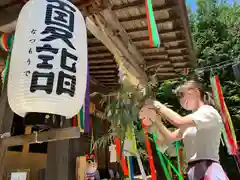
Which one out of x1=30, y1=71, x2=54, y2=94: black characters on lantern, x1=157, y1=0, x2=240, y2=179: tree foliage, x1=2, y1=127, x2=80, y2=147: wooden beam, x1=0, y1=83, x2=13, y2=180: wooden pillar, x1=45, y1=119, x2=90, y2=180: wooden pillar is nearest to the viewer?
x1=30, y1=71, x2=54, y2=94: black characters on lantern

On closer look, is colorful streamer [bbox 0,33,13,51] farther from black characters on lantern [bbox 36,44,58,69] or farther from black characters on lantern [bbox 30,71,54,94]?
black characters on lantern [bbox 30,71,54,94]

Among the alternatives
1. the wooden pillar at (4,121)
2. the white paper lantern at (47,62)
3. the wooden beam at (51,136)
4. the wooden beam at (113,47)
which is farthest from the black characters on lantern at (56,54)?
the wooden beam at (113,47)

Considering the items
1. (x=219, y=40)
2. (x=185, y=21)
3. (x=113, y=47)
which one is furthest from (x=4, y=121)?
(x=219, y=40)

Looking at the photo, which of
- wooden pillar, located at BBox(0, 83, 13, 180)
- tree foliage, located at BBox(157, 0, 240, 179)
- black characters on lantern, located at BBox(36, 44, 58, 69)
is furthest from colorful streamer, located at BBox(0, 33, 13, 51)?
tree foliage, located at BBox(157, 0, 240, 179)

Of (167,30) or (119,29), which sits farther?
(167,30)

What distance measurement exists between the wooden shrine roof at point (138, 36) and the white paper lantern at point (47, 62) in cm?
77

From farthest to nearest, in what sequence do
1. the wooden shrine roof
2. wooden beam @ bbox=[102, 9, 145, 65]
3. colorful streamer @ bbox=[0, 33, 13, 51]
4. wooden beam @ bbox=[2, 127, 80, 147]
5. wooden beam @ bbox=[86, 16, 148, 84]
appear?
1. wooden beam @ bbox=[102, 9, 145, 65]
2. wooden beam @ bbox=[86, 16, 148, 84]
3. the wooden shrine roof
4. colorful streamer @ bbox=[0, 33, 13, 51]
5. wooden beam @ bbox=[2, 127, 80, 147]

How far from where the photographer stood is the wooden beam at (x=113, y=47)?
3338 mm

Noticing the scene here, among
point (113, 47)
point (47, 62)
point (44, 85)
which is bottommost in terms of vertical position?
point (44, 85)

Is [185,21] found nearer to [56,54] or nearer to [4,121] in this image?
[56,54]

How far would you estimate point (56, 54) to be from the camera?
2.04 metres

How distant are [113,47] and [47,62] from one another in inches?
73.7

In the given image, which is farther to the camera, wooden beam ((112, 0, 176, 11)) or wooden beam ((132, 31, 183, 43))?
wooden beam ((132, 31, 183, 43))

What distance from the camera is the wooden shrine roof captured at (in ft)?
10.6
